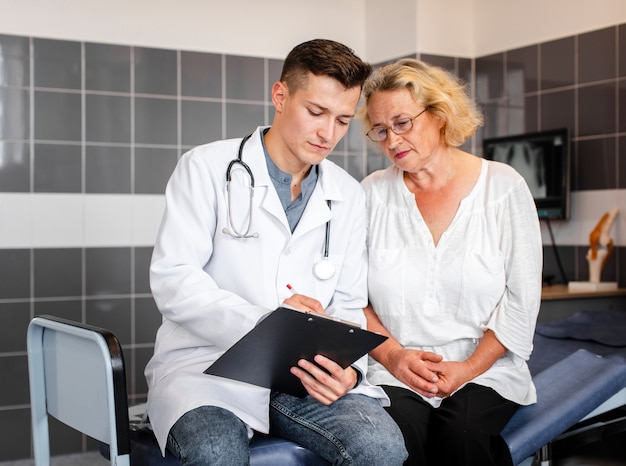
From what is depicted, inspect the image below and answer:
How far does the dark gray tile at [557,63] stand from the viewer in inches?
154

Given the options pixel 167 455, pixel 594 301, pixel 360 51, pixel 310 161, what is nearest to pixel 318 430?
pixel 167 455

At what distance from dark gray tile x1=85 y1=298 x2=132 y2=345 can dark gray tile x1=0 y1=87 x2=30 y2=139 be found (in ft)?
2.91

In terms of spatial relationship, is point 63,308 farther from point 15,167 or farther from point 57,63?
point 57,63

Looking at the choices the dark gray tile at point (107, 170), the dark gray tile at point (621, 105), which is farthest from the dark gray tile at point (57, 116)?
the dark gray tile at point (621, 105)

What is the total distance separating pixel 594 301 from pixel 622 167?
0.66m

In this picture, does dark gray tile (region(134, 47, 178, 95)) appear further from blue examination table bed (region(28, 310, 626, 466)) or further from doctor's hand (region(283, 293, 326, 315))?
doctor's hand (region(283, 293, 326, 315))

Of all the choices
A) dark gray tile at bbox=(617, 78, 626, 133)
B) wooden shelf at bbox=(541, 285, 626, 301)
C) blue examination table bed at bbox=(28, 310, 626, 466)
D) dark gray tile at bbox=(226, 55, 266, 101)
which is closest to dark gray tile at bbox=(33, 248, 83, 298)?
dark gray tile at bbox=(226, 55, 266, 101)

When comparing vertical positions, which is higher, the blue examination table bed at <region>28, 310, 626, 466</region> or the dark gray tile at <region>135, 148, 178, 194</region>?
the dark gray tile at <region>135, 148, 178, 194</region>

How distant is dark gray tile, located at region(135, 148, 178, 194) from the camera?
160 inches

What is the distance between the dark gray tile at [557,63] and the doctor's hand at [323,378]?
8.55ft

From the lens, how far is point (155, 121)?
409 centimetres

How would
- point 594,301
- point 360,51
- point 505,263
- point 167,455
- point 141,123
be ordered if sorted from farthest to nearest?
point 360,51
point 141,123
point 594,301
point 505,263
point 167,455

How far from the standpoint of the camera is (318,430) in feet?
6.00

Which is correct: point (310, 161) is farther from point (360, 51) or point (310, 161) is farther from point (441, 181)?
point (360, 51)
